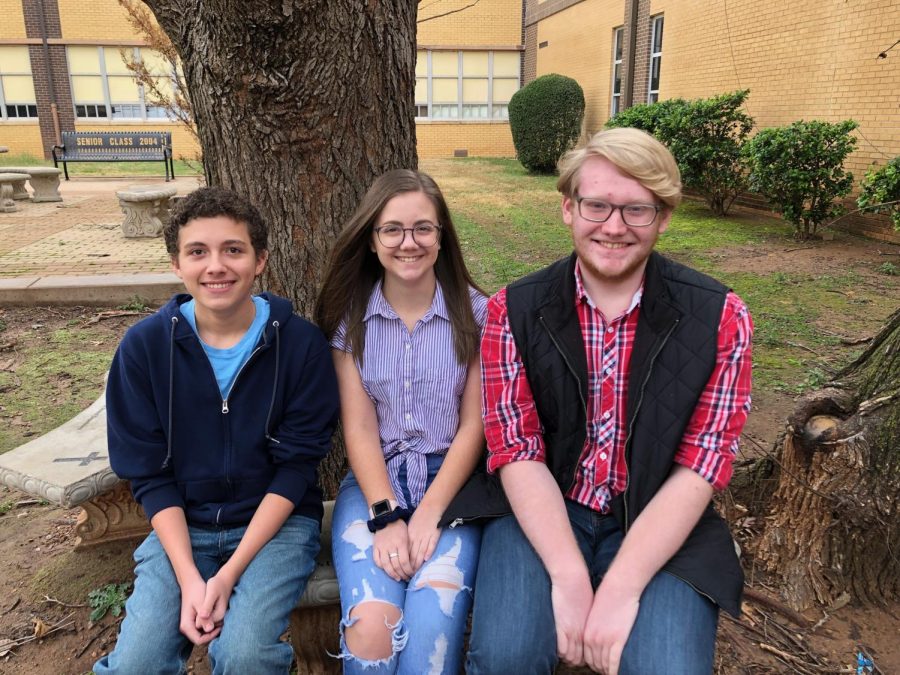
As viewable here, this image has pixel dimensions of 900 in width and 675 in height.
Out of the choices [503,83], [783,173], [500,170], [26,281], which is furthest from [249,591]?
[503,83]

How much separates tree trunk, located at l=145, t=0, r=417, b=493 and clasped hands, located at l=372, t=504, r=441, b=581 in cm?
111

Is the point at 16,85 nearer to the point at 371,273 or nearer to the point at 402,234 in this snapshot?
the point at 371,273

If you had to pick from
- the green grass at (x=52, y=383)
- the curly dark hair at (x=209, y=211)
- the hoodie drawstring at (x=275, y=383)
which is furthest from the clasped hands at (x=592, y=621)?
the green grass at (x=52, y=383)

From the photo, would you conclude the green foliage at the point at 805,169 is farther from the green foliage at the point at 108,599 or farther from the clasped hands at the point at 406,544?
the green foliage at the point at 108,599

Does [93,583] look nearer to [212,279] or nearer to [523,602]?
[212,279]

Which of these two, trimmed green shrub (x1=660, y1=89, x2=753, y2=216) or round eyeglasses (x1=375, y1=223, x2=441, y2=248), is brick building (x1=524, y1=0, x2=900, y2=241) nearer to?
trimmed green shrub (x1=660, y1=89, x2=753, y2=216)

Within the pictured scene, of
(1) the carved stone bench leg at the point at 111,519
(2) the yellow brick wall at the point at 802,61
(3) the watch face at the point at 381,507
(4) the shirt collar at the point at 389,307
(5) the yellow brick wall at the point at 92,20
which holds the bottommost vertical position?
(1) the carved stone bench leg at the point at 111,519

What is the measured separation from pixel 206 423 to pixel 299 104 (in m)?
1.13

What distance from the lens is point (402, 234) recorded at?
2248mm

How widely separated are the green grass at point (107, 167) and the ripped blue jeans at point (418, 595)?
1729cm

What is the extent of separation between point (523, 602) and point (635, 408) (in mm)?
589

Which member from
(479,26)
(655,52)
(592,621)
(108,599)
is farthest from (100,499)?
(479,26)

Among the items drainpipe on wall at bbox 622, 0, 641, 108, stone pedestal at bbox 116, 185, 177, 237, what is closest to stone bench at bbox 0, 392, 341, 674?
stone pedestal at bbox 116, 185, 177, 237

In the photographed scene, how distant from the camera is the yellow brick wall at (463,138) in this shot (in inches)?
941
